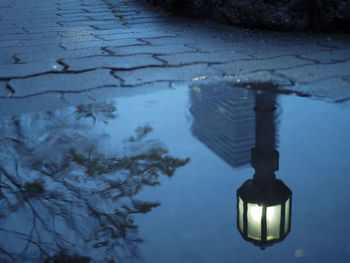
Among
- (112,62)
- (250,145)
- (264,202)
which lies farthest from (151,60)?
(264,202)

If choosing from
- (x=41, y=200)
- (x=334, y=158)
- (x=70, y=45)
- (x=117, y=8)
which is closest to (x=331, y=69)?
(x=334, y=158)

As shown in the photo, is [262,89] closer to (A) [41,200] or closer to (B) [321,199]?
(B) [321,199]

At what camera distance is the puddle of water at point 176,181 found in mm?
1065

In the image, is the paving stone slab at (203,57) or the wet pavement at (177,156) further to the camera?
the paving stone slab at (203,57)

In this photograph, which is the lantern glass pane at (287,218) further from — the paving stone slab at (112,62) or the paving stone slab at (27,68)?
the paving stone slab at (27,68)

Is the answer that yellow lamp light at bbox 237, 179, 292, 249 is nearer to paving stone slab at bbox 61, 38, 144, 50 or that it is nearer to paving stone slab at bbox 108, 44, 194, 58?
paving stone slab at bbox 108, 44, 194, 58

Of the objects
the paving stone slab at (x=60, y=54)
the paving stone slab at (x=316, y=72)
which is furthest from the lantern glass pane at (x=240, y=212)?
the paving stone slab at (x=60, y=54)

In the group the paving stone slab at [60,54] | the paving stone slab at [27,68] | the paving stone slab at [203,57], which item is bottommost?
the paving stone slab at [203,57]

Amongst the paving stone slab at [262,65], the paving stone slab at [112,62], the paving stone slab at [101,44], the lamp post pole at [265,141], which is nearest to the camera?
the lamp post pole at [265,141]

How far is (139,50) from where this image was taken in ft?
11.1

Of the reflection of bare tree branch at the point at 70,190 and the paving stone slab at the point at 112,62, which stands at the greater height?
the paving stone slab at the point at 112,62

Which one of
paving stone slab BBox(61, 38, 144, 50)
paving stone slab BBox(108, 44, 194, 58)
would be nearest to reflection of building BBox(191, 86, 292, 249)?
paving stone slab BBox(108, 44, 194, 58)

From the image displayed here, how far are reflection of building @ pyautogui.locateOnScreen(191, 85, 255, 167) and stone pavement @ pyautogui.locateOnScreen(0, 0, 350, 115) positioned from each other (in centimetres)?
22

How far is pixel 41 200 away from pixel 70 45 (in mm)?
2705
